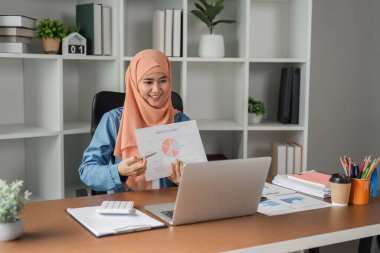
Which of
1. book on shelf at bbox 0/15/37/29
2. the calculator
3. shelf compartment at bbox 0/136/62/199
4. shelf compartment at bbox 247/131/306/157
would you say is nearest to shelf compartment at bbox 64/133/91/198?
shelf compartment at bbox 0/136/62/199

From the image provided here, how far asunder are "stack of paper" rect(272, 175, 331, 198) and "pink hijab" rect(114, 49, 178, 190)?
1.80 ft

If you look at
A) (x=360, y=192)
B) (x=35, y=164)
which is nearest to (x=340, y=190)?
(x=360, y=192)

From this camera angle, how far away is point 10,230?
4.39 ft

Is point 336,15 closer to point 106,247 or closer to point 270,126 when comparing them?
point 270,126

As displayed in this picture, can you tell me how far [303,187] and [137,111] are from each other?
0.78 meters

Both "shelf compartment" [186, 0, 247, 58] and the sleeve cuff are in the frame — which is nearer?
the sleeve cuff

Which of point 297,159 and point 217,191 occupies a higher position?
point 217,191

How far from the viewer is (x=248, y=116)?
10.2ft

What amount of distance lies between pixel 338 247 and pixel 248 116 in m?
0.99

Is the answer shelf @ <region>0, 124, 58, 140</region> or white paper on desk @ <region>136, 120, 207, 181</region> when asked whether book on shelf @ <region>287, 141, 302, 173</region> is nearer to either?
white paper on desk @ <region>136, 120, 207, 181</region>

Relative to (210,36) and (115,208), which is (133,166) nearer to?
(115,208)

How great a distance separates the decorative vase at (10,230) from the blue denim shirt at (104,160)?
2.12ft

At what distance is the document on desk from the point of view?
1.44 meters

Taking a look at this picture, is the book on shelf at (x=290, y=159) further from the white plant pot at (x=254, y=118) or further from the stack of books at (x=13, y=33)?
the stack of books at (x=13, y=33)
